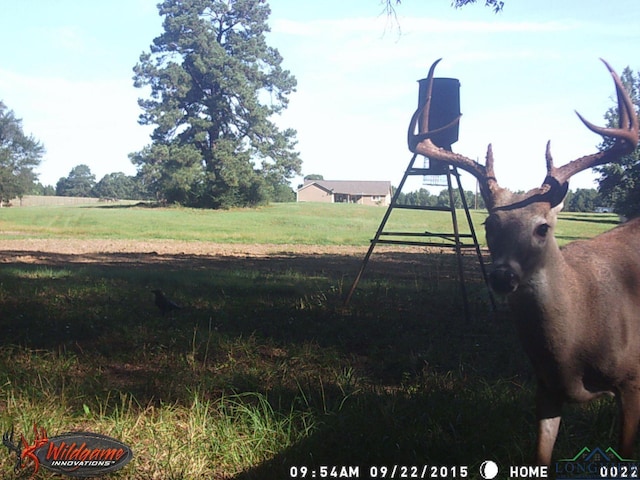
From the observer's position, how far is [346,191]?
95062 mm

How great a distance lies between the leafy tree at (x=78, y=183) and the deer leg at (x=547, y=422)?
13782 centimetres

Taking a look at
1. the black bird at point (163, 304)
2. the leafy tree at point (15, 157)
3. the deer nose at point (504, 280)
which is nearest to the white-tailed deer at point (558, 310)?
the deer nose at point (504, 280)

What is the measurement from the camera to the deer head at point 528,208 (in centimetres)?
314

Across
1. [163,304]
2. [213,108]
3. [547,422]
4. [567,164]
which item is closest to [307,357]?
[163,304]

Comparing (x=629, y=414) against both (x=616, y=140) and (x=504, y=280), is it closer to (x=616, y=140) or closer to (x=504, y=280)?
(x=504, y=280)

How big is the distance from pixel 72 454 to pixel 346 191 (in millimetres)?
92310

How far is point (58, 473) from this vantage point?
3359 millimetres

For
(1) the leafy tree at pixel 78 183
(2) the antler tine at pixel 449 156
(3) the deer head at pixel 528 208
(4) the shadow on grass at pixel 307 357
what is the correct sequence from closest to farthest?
(3) the deer head at pixel 528 208, (2) the antler tine at pixel 449 156, (4) the shadow on grass at pixel 307 357, (1) the leafy tree at pixel 78 183

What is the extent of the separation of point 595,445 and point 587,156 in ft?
6.08

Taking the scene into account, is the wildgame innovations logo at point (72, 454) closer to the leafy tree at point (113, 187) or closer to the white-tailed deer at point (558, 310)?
the white-tailed deer at point (558, 310)

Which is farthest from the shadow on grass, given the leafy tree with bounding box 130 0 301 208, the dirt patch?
the leafy tree with bounding box 130 0 301 208

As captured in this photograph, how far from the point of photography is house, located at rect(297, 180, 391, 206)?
9250cm

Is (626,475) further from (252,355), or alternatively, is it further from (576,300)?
(252,355)

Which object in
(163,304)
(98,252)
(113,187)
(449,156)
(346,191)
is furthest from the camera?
(113,187)
